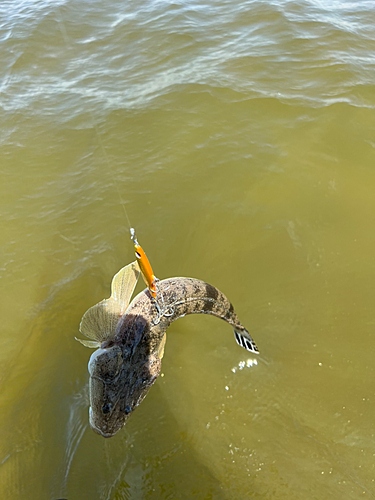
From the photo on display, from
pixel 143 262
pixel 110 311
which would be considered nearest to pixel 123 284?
pixel 110 311

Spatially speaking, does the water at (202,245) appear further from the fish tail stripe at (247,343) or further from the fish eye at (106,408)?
the fish eye at (106,408)

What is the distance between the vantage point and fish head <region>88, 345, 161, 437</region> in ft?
8.64

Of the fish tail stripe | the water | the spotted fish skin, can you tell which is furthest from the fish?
the fish tail stripe

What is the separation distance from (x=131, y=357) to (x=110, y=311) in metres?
0.43

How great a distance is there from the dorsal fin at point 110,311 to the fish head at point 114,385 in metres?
0.15

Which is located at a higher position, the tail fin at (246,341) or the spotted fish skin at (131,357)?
the spotted fish skin at (131,357)

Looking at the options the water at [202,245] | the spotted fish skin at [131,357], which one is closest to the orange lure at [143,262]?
the spotted fish skin at [131,357]

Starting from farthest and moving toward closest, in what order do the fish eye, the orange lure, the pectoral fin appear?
1. the pectoral fin
2. the fish eye
3. the orange lure

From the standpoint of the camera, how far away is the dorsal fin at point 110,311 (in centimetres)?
265

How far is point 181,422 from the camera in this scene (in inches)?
140

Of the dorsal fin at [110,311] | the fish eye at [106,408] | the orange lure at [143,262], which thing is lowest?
the fish eye at [106,408]

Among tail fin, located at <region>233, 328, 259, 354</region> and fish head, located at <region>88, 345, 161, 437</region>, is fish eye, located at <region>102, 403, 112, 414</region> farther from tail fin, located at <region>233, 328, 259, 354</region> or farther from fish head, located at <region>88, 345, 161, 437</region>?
tail fin, located at <region>233, 328, 259, 354</region>

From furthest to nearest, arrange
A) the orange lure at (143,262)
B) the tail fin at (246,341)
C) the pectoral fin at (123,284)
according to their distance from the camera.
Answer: the tail fin at (246,341) < the pectoral fin at (123,284) < the orange lure at (143,262)

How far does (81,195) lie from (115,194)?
557 mm
